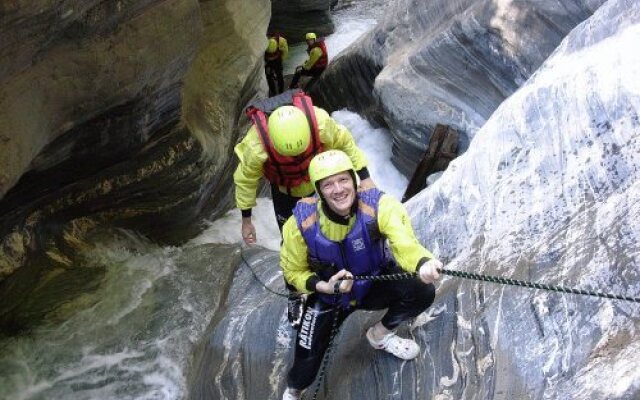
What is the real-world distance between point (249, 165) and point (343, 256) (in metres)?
1.53

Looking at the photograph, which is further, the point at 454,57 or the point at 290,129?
A: the point at 454,57

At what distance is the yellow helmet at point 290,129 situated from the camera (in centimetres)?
434

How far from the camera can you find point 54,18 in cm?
466

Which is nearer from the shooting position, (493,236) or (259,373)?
(493,236)

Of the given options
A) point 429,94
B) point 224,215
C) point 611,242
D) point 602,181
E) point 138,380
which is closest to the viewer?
point 611,242

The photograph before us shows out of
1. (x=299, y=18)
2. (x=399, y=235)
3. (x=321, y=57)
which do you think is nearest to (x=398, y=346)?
(x=399, y=235)

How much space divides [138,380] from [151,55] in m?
3.08

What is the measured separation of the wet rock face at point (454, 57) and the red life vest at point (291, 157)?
320cm

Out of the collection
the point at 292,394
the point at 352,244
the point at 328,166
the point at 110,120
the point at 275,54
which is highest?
the point at 328,166

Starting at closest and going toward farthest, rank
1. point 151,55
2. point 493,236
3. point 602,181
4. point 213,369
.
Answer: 1. point 602,181
2. point 493,236
3. point 213,369
4. point 151,55

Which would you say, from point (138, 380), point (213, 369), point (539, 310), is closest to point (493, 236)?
point (539, 310)

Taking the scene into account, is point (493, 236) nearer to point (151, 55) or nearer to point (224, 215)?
point (151, 55)

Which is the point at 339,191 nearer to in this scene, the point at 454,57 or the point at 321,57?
the point at 454,57

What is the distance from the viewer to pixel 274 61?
42.8 feet
